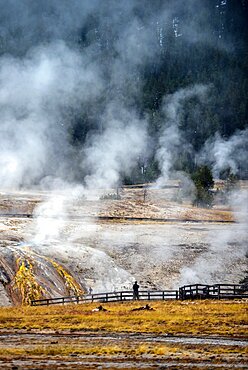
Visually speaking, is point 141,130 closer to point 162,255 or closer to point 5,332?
point 162,255

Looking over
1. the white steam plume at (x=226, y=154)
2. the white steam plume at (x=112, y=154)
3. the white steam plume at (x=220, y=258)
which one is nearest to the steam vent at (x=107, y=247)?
the white steam plume at (x=220, y=258)

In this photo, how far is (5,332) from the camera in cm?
2950

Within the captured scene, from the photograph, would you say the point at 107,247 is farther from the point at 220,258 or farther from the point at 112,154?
the point at 112,154

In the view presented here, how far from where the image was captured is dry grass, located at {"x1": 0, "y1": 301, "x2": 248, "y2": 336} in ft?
98.4

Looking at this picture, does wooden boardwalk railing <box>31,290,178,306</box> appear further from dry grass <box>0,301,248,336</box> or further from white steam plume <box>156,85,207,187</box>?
white steam plume <box>156,85,207,187</box>

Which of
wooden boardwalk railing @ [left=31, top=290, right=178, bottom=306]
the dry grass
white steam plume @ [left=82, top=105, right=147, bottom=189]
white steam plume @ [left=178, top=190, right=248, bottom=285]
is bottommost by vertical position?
the dry grass

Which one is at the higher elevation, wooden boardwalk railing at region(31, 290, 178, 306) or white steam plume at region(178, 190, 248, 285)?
white steam plume at region(178, 190, 248, 285)

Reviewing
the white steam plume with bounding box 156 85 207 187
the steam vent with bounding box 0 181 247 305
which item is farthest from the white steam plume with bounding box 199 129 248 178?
the steam vent with bounding box 0 181 247 305

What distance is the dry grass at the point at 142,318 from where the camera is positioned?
29984mm

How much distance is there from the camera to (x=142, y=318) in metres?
33.3

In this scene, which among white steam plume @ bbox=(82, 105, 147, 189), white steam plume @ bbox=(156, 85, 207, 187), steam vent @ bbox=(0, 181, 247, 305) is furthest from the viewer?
white steam plume @ bbox=(156, 85, 207, 187)

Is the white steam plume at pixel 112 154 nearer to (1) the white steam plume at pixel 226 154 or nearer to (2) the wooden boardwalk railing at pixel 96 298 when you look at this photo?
(1) the white steam plume at pixel 226 154

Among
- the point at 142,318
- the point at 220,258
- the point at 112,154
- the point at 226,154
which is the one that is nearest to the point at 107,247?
the point at 220,258

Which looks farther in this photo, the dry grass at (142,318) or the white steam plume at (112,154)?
the white steam plume at (112,154)
